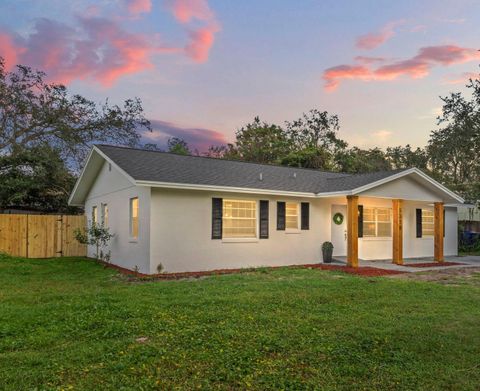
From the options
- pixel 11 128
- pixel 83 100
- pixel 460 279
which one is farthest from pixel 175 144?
pixel 460 279

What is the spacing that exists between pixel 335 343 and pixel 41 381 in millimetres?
3200

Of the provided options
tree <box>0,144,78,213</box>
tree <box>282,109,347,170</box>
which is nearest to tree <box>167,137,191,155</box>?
tree <box>282,109,347,170</box>

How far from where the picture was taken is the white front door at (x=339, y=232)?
50.1 feet

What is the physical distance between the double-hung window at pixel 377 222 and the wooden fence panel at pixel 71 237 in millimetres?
12117

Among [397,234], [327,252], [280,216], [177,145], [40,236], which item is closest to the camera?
[280,216]

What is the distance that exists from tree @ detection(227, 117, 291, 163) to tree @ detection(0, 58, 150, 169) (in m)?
11.1

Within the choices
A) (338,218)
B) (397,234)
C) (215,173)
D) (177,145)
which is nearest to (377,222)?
(397,234)

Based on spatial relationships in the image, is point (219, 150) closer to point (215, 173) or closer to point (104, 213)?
point (104, 213)

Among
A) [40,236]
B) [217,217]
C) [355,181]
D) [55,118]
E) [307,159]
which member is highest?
[55,118]

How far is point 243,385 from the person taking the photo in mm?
3646

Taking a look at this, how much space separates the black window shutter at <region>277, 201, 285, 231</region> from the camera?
13695 mm

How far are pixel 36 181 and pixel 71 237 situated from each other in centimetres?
402

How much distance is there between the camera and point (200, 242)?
12.1 m

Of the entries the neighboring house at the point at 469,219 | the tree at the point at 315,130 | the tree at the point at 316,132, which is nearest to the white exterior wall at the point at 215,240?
the neighboring house at the point at 469,219
